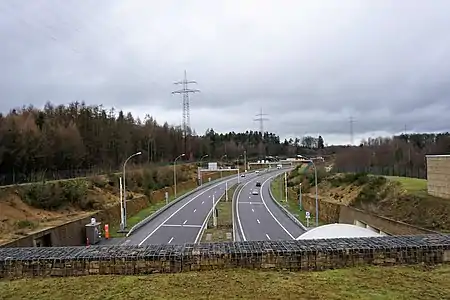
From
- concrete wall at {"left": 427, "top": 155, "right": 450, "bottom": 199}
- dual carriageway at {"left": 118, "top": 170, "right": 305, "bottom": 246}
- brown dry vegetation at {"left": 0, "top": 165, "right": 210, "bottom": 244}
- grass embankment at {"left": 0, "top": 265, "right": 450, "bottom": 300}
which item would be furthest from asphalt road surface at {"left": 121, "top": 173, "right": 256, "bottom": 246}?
grass embankment at {"left": 0, "top": 265, "right": 450, "bottom": 300}

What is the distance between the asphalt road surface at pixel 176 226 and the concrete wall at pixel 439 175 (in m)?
18.7

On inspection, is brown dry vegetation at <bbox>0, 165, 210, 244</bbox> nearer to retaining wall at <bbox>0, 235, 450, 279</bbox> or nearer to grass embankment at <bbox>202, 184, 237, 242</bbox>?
grass embankment at <bbox>202, 184, 237, 242</bbox>

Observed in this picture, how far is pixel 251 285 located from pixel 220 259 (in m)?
0.91

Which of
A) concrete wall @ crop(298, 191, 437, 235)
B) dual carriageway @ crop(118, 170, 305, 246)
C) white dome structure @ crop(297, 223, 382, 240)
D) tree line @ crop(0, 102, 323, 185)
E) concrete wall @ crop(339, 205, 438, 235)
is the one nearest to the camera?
white dome structure @ crop(297, 223, 382, 240)

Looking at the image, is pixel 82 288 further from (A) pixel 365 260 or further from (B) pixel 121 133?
(B) pixel 121 133

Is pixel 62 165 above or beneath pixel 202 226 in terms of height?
above

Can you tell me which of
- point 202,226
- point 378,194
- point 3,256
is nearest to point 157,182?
point 202,226

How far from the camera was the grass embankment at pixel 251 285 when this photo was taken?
20.3ft

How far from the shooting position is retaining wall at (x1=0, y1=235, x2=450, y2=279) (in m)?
7.20

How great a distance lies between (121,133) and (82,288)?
279 ft

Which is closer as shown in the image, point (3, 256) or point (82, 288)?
point (82, 288)

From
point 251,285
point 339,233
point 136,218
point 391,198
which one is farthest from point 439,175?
point 136,218

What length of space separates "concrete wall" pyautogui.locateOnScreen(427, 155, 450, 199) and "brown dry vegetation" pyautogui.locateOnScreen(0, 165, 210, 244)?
92.8 ft

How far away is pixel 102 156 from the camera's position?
261 ft
